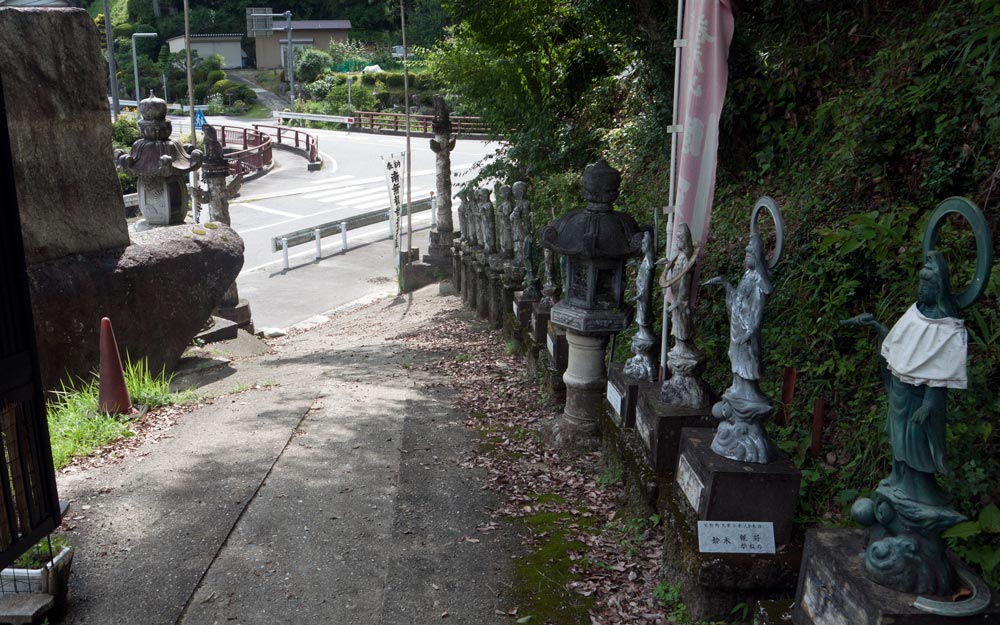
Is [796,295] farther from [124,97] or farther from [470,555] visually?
[124,97]

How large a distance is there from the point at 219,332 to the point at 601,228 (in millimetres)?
8039

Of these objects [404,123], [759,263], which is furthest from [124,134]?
[759,263]

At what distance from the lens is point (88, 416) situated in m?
6.78

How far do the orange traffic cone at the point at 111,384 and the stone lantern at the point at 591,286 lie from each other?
3.89 metres

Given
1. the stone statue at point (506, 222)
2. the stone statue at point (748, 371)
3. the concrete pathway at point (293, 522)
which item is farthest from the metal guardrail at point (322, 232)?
the stone statue at point (748, 371)

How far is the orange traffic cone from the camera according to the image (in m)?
6.91

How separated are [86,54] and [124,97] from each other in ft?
184

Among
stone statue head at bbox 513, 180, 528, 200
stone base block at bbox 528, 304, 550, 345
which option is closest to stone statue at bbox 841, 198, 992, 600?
stone base block at bbox 528, 304, 550, 345

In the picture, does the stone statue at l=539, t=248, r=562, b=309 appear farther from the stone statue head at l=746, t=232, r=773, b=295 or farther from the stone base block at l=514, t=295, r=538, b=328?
the stone statue head at l=746, t=232, r=773, b=295

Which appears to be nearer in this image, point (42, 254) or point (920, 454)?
point (920, 454)

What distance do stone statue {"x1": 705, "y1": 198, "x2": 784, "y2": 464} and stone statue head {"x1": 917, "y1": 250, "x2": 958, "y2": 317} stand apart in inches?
38.8

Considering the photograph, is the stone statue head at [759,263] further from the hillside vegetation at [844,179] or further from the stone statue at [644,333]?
the stone statue at [644,333]

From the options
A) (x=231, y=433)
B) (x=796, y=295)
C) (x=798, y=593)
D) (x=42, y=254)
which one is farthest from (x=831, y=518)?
(x=42, y=254)

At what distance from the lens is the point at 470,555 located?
4.50 meters
